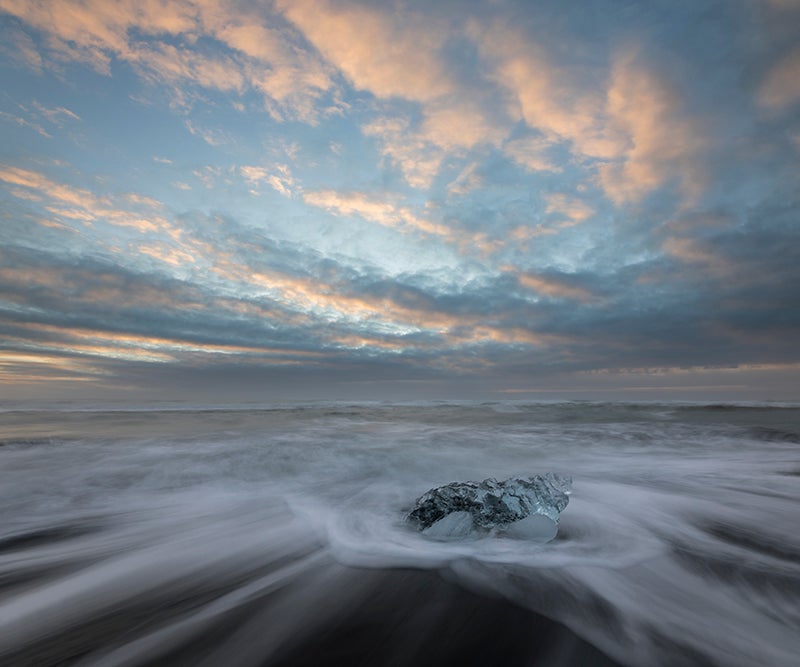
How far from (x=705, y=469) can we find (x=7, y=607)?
8996 mm

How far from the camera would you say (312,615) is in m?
2.06

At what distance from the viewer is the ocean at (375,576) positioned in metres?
1.75

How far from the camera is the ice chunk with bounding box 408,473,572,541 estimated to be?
299 cm

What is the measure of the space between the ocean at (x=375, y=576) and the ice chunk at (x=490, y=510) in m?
0.12

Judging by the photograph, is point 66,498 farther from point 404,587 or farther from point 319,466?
point 404,587

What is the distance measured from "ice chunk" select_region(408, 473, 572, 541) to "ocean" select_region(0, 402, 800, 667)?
117 mm

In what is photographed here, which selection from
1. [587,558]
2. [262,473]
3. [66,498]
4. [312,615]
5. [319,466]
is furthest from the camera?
[319,466]

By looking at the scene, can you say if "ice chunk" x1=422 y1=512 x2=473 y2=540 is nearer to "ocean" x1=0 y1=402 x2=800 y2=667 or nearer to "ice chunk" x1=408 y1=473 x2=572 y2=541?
"ice chunk" x1=408 y1=473 x2=572 y2=541

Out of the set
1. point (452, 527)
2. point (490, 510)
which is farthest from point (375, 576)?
point (490, 510)

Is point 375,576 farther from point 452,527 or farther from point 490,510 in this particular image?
point 490,510

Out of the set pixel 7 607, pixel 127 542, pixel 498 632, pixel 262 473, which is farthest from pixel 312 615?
pixel 262 473

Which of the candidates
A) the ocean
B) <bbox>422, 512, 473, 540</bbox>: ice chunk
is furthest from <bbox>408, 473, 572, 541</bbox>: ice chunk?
the ocean

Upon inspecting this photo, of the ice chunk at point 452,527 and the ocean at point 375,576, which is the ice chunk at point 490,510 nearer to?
the ice chunk at point 452,527

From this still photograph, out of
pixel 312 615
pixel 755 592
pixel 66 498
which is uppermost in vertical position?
pixel 755 592
